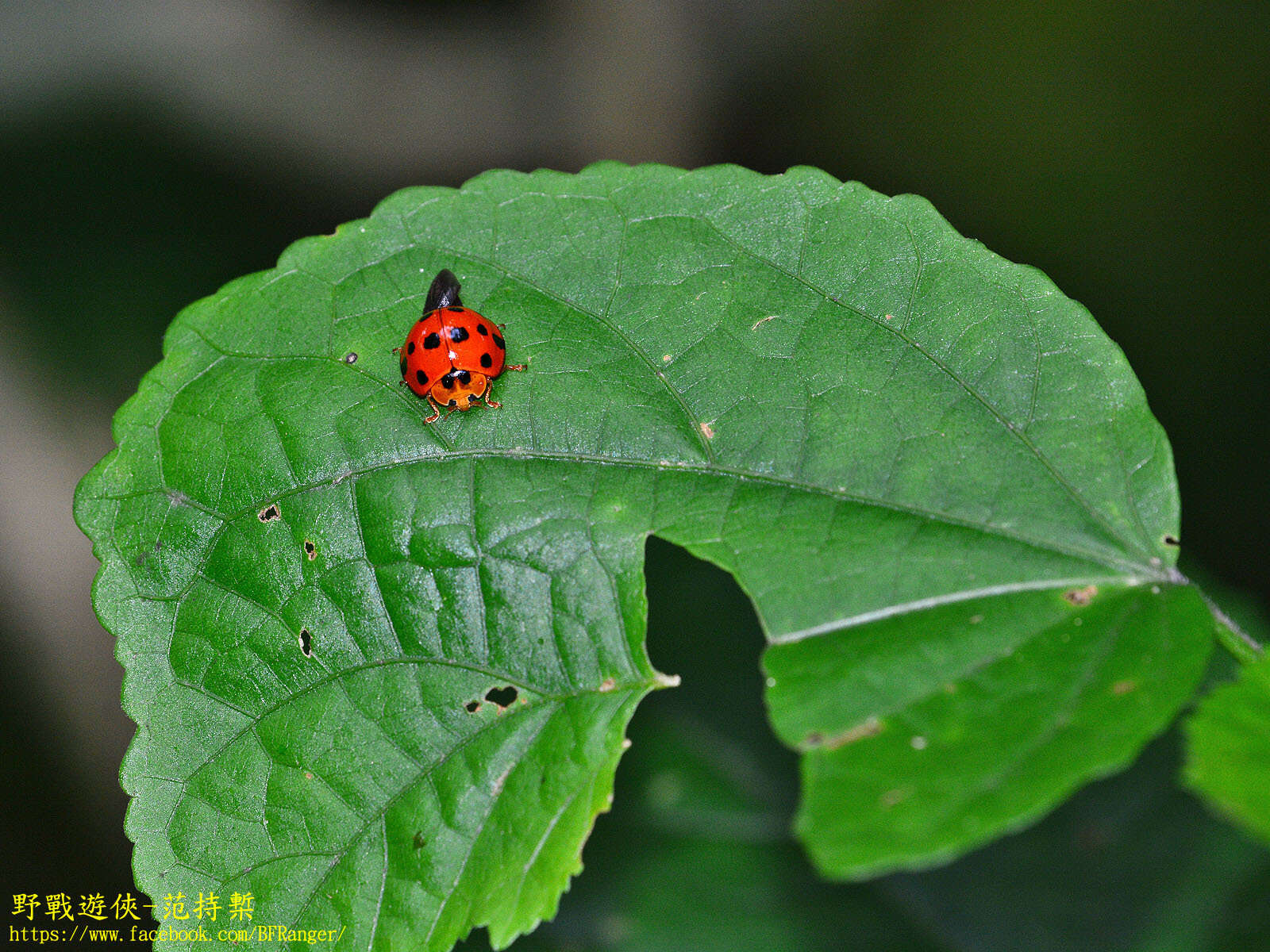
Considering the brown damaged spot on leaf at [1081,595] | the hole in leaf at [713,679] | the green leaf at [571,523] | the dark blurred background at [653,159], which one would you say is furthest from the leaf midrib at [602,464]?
the dark blurred background at [653,159]

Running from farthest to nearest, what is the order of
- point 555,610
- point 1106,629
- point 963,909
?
point 963,909 → point 555,610 → point 1106,629

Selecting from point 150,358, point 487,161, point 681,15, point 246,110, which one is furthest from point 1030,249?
point 150,358

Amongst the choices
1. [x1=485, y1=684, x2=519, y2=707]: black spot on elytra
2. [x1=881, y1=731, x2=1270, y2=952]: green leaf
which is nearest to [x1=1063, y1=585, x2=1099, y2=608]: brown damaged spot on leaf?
[x1=485, y1=684, x2=519, y2=707]: black spot on elytra

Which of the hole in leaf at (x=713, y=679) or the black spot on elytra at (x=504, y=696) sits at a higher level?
the black spot on elytra at (x=504, y=696)

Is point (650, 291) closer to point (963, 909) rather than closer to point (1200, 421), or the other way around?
point (963, 909)

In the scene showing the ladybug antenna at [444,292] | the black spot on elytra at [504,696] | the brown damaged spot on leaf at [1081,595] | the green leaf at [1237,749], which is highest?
the ladybug antenna at [444,292]

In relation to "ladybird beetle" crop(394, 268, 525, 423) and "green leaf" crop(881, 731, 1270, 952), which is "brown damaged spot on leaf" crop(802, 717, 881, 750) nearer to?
"ladybird beetle" crop(394, 268, 525, 423)

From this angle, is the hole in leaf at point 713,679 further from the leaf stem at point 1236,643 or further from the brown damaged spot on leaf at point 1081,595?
the leaf stem at point 1236,643
